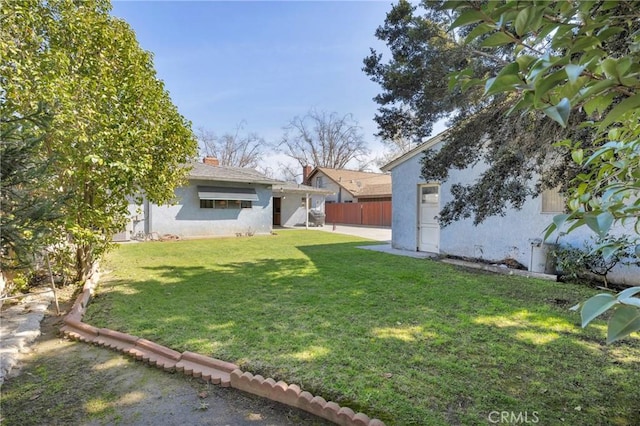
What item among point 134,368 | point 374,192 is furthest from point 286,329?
point 374,192

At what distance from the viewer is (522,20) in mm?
967

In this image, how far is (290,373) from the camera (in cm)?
336

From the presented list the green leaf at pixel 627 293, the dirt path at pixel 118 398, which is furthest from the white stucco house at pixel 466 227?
the green leaf at pixel 627 293

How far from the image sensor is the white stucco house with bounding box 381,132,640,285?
8.18 meters

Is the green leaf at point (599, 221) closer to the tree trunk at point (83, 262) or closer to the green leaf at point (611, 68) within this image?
the green leaf at point (611, 68)

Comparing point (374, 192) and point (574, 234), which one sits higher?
point (374, 192)

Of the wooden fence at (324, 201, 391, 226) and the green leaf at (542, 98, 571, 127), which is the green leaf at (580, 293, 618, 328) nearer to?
the green leaf at (542, 98, 571, 127)

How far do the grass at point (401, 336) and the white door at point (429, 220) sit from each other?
9.97 ft

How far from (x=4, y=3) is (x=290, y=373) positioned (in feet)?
20.8

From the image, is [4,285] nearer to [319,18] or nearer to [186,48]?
[186,48]

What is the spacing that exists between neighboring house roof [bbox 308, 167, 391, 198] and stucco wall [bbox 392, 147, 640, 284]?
51.0ft

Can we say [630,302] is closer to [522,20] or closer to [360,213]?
[522,20]

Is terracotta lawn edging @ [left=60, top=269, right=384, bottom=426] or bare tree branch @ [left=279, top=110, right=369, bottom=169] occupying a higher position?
bare tree branch @ [left=279, top=110, right=369, bottom=169]

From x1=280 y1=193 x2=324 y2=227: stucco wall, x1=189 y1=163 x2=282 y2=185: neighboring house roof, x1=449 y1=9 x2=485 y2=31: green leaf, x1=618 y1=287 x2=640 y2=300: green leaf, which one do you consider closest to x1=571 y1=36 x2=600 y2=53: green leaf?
x1=449 y1=9 x2=485 y2=31: green leaf
